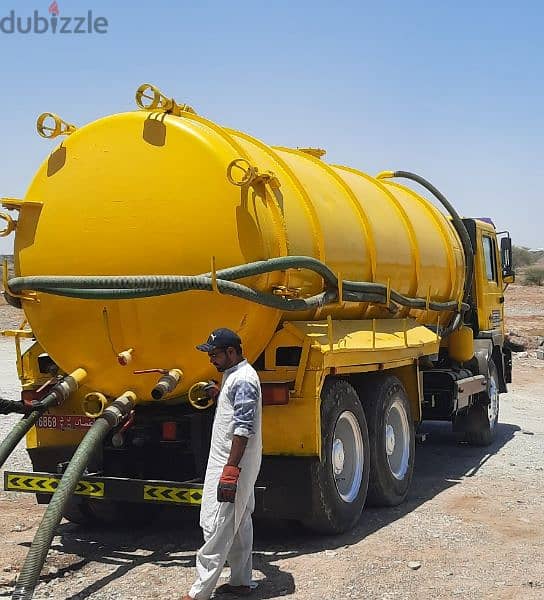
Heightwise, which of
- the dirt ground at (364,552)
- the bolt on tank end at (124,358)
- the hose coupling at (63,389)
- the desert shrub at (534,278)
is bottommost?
the dirt ground at (364,552)

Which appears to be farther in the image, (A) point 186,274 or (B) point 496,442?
(B) point 496,442

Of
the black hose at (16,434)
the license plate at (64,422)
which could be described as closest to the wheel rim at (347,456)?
the license plate at (64,422)

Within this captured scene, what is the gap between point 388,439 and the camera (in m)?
8.16

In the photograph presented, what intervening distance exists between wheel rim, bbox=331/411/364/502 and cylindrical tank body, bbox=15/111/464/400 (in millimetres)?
936

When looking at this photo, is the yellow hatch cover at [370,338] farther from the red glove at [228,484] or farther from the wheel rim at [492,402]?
the wheel rim at [492,402]

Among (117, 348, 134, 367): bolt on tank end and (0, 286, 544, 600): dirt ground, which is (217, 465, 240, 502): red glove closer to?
(0, 286, 544, 600): dirt ground

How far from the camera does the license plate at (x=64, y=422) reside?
6.82 metres

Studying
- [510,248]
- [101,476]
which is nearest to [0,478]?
[101,476]

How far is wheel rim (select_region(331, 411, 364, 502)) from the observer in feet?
22.9

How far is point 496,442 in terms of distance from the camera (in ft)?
38.6

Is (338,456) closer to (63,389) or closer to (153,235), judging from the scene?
(63,389)

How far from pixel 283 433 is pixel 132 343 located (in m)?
1.26

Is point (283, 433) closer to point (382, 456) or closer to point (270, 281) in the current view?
point (270, 281)

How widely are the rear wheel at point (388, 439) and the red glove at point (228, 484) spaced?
8.87ft
